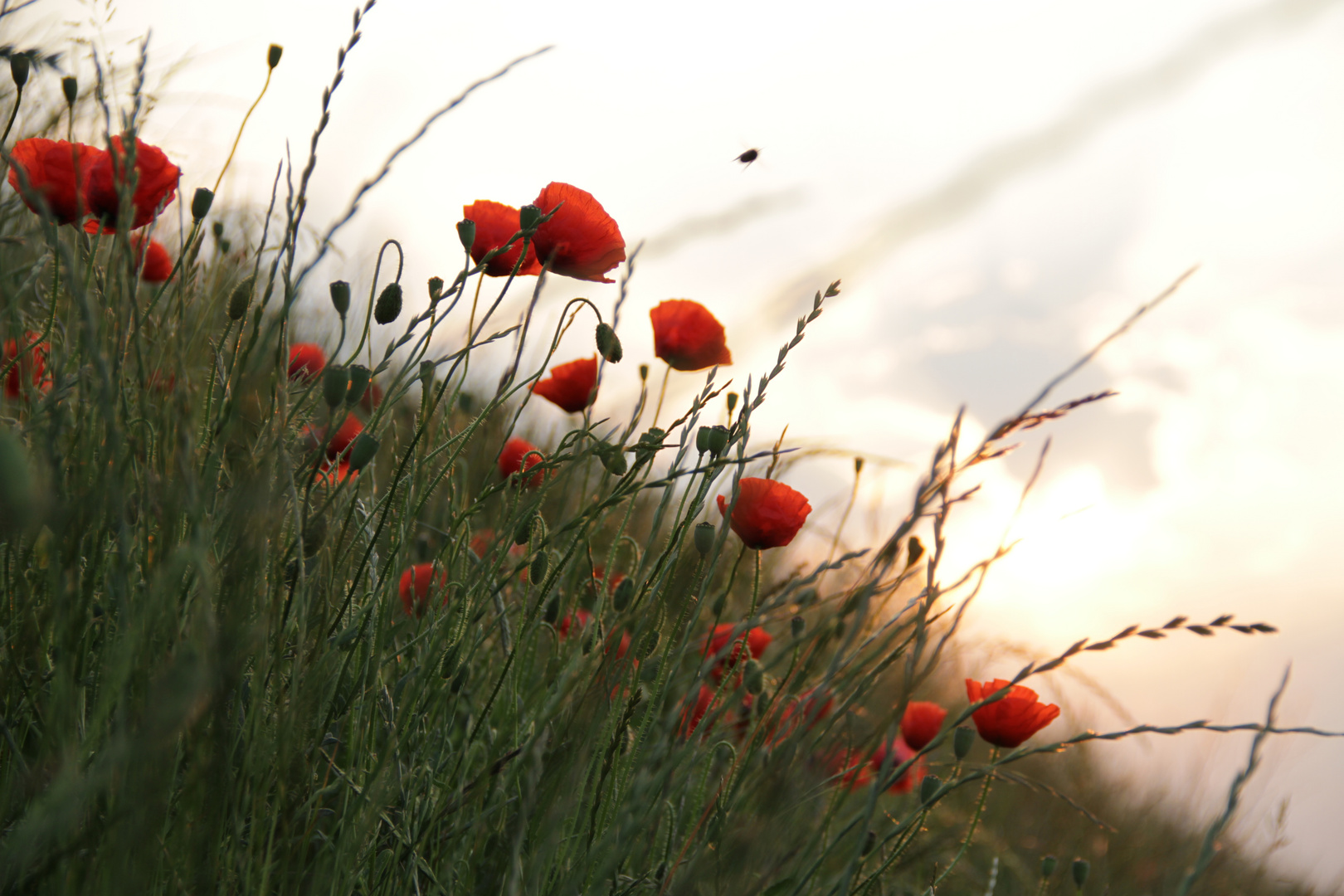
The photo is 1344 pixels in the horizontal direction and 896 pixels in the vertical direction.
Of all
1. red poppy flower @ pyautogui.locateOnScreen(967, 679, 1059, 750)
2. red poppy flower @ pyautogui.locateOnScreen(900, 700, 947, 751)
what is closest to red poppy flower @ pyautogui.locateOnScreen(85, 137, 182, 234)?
red poppy flower @ pyautogui.locateOnScreen(967, 679, 1059, 750)

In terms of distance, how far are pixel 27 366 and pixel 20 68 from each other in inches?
16.2

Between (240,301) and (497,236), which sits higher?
(497,236)

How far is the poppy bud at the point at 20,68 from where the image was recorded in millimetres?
1045

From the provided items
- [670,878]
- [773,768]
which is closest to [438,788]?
[670,878]

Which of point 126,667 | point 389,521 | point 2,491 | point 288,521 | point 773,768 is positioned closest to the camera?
point 2,491

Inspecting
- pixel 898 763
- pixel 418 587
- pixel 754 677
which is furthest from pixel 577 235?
pixel 898 763

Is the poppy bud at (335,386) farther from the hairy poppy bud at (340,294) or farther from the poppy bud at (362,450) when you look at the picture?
the hairy poppy bud at (340,294)

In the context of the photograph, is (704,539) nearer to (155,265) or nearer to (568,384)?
(568,384)

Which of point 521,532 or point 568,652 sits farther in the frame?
point 568,652

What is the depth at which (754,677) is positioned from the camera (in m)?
0.72

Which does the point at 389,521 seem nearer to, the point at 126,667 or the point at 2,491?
the point at 126,667

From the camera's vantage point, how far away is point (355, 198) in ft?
2.66

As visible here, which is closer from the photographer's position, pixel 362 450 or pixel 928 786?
pixel 362 450

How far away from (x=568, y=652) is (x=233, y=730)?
47 centimetres
